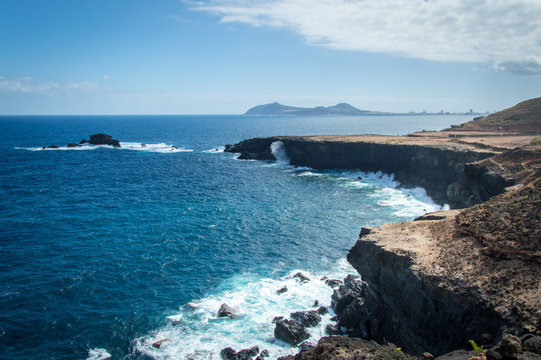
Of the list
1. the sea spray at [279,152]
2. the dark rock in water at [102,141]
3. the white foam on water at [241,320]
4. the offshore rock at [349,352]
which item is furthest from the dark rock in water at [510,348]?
the dark rock in water at [102,141]

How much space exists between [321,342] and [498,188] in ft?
107

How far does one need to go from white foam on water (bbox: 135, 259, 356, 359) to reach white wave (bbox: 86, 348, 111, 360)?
76.7 inches

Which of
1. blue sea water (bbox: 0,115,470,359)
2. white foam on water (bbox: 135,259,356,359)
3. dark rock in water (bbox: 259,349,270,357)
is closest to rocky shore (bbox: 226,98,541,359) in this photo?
white foam on water (bbox: 135,259,356,359)

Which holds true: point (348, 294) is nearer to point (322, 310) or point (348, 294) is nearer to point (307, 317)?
point (322, 310)

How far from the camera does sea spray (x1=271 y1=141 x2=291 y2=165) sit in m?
101

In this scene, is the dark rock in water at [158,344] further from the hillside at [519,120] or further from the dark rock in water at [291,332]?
the hillside at [519,120]

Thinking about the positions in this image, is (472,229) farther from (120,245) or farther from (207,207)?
(207,207)

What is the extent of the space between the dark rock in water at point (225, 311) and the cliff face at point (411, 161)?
30.5 m

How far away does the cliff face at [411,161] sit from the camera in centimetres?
4538

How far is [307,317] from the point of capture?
27.1 meters

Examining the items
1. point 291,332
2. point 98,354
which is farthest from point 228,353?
point 98,354

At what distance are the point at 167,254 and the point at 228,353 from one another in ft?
55.5

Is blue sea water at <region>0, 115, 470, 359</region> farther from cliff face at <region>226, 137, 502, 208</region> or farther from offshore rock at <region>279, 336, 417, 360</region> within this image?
offshore rock at <region>279, 336, 417, 360</region>

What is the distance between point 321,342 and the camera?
1484 cm
